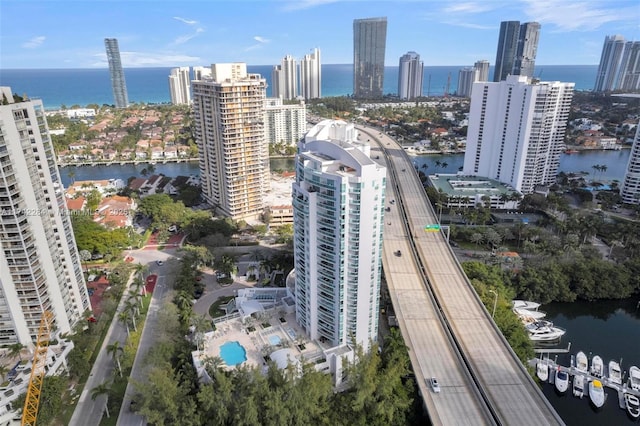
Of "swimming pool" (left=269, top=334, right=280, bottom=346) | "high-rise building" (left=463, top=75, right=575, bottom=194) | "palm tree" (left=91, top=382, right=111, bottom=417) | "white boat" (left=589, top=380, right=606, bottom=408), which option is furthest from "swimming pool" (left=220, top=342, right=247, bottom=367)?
"high-rise building" (left=463, top=75, right=575, bottom=194)

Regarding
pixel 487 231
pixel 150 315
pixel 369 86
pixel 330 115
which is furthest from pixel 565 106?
pixel 369 86

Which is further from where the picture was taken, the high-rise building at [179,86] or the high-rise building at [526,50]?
the high-rise building at [179,86]

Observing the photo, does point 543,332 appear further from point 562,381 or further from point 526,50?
point 526,50

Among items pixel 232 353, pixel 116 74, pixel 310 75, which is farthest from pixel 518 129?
pixel 116 74

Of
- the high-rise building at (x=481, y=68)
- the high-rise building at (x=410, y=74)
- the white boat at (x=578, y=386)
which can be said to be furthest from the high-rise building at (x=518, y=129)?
the high-rise building at (x=410, y=74)

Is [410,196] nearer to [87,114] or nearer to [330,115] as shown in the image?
[330,115]

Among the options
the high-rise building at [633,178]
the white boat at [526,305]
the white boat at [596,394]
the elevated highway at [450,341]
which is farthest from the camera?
the high-rise building at [633,178]

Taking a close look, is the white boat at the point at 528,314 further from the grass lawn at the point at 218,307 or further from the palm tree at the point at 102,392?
the palm tree at the point at 102,392
